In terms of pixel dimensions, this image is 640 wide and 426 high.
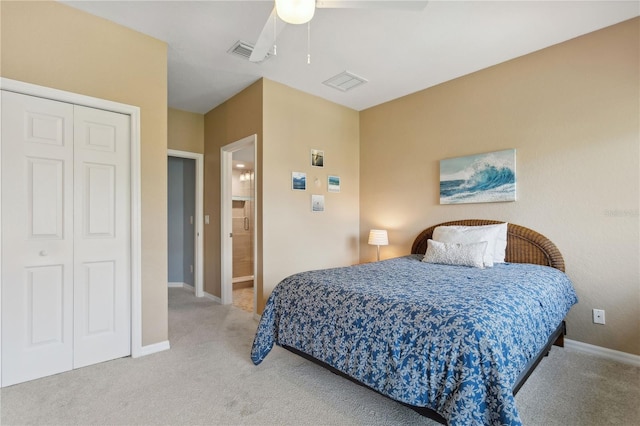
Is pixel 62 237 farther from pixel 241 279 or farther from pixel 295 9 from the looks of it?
pixel 241 279

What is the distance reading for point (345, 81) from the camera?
3.69m

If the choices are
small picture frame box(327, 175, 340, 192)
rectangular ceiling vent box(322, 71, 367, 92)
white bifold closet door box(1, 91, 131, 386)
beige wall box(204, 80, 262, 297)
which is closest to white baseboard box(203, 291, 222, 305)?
beige wall box(204, 80, 262, 297)

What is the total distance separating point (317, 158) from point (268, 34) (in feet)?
7.41

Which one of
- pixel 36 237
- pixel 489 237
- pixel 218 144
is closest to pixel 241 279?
pixel 218 144

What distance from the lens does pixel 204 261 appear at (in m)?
4.82

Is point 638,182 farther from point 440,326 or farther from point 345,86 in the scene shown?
point 345,86

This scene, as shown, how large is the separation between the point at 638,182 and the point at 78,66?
4.55 m

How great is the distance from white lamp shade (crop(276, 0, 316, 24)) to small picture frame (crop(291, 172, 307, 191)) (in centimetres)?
228

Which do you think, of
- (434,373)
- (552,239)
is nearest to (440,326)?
(434,373)

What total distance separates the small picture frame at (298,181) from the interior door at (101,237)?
1763mm

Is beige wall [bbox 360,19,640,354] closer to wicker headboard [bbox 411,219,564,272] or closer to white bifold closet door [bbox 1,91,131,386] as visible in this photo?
wicker headboard [bbox 411,219,564,272]

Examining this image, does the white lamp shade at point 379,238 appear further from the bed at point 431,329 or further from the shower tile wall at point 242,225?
the shower tile wall at point 242,225

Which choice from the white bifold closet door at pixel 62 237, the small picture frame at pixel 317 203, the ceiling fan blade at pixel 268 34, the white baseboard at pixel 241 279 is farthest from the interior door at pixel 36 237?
the white baseboard at pixel 241 279

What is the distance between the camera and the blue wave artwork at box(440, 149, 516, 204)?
10.5ft
